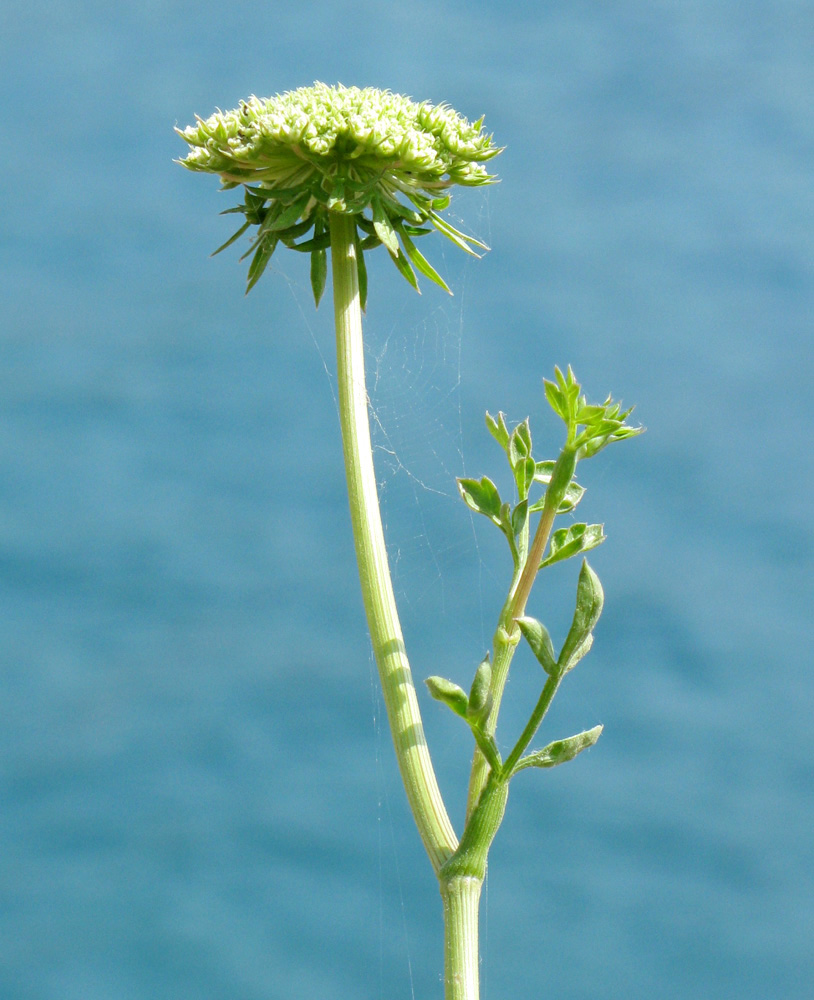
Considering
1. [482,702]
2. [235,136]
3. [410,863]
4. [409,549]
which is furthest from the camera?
[409,549]

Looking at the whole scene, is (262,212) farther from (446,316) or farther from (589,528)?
(446,316)

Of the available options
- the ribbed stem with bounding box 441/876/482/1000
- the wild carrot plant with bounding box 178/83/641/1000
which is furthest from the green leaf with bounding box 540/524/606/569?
the ribbed stem with bounding box 441/876/482/1000

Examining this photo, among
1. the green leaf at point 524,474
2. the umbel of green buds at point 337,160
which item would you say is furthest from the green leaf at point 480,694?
the umbel of green buds at point 337,160

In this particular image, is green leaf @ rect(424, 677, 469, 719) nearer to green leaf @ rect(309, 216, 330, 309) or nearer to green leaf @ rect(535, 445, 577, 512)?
green leaf @ rect(535, 445, 577, 512)

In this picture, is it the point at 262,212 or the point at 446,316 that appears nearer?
the point at 262,212

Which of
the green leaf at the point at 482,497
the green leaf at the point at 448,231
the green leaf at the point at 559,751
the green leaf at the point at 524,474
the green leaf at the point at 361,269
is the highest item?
the green leaf at the point at 448,231

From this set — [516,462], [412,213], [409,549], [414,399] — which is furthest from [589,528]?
[409,549]

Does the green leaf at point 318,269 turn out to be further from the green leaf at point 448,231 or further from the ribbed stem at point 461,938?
the ribbed stem at point 461,938
